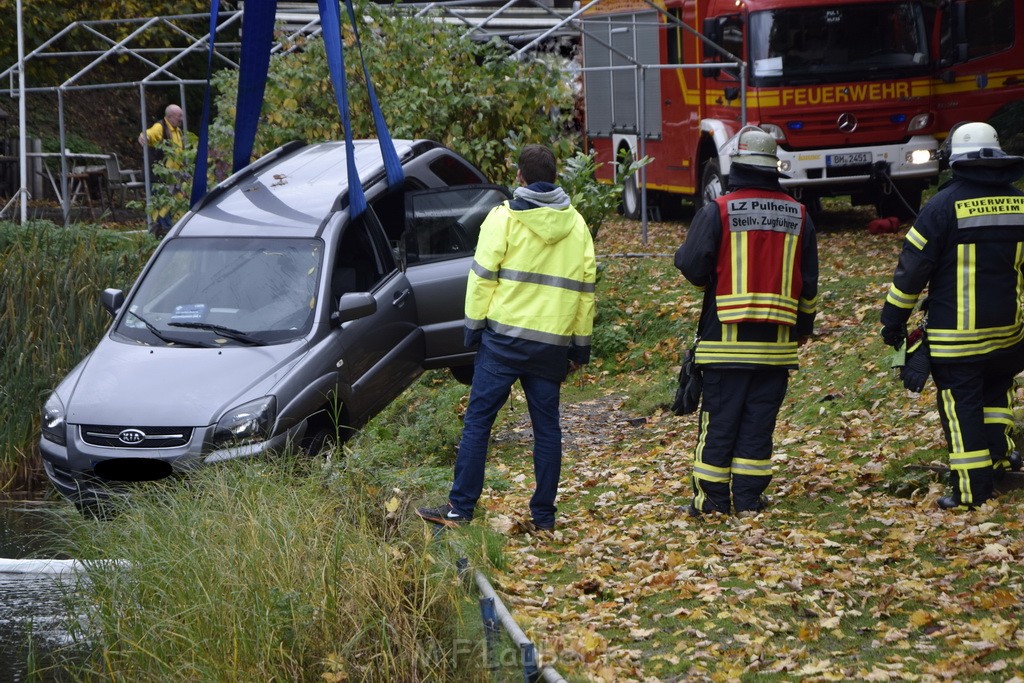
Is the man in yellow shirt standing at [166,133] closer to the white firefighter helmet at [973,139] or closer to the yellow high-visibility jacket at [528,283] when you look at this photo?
the yellow high-visibility jacket at [528,283]

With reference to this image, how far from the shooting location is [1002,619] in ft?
16.5

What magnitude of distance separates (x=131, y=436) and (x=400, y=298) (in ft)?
7.56

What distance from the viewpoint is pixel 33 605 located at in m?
6.59

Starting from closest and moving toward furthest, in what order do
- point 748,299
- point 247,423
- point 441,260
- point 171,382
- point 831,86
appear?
1. point 748,299
2. point 247,423
3. point 171,382
4. point 441,260
5. point 831,86

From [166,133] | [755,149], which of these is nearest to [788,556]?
[755,149]

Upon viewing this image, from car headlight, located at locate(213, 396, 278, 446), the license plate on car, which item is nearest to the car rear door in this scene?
car headlight, located at locate(213, 396, 278, 446)

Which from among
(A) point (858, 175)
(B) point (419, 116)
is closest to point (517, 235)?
(B) point (419, 116)


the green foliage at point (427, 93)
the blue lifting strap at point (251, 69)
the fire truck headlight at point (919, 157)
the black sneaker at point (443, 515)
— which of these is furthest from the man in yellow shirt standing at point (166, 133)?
the black sneaker at point (443, 515)

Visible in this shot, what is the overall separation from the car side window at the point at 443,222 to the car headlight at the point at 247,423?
2366mm

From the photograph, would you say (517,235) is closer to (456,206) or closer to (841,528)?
(841,528)

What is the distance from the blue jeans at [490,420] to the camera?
6.51 metres

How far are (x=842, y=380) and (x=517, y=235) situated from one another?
4186 mm

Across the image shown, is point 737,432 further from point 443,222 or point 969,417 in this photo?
point 443,222

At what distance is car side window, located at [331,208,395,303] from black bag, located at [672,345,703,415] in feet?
7.98
